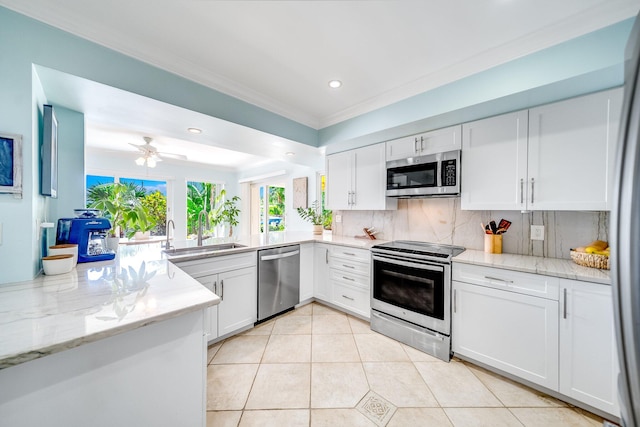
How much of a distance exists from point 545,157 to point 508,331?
138 cm

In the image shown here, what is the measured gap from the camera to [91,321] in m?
0.88

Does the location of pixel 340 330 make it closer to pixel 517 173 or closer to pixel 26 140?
pixel 517 173

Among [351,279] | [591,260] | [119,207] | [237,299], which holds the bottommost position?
[237,299]

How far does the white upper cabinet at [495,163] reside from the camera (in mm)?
1967

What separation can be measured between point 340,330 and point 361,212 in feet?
5.40

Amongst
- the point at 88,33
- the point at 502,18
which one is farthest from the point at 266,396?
the point at 502,18

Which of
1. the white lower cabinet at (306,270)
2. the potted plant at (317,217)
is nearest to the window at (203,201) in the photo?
the potted plant at (317,217)

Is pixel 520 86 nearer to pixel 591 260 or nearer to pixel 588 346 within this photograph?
pixel 591 260

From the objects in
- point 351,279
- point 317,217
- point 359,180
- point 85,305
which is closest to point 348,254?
point 351,279

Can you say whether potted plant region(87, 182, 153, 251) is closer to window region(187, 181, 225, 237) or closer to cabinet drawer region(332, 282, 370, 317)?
window region(187, 181, 225, 237)

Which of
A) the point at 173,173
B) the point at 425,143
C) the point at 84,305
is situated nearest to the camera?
the point at 84,305

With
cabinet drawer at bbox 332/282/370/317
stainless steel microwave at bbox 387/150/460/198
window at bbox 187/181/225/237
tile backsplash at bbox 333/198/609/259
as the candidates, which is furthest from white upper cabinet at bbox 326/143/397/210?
window at bbox 187/181/225/237

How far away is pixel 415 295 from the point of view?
2262 mm

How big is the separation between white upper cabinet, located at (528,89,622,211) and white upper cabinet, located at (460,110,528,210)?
0.23ft
